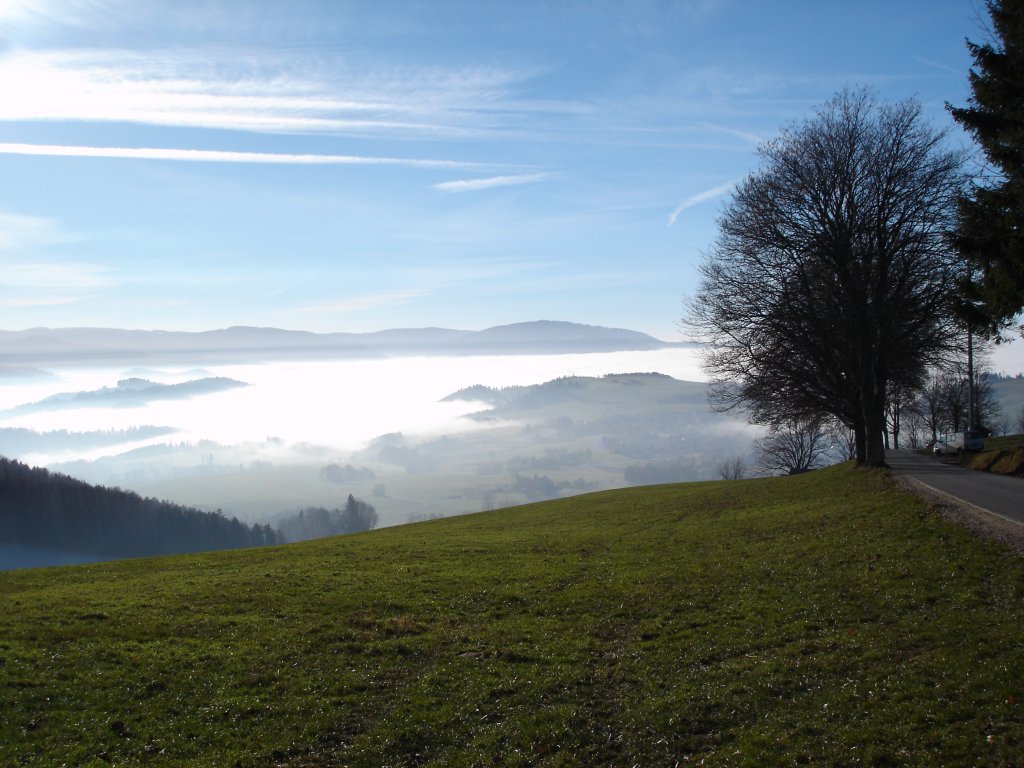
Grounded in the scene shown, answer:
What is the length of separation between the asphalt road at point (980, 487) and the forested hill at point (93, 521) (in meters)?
101

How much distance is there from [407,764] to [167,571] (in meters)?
17.6

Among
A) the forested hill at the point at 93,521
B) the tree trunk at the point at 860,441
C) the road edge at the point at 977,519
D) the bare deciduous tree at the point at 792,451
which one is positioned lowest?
the forested hill at the point at 93,521

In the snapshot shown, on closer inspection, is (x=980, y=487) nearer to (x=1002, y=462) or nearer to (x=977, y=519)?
(x=977, y=519)

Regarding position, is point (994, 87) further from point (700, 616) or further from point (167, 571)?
point (167, 571)

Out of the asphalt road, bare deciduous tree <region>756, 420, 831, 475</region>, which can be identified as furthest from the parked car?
bare deciduous tree <region>756, 420, 831, 475</region>

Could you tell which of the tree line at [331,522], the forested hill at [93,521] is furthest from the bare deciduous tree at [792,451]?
the forested hill at [93,521]

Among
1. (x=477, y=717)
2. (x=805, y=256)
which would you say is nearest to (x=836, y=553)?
(x=477, y=717)

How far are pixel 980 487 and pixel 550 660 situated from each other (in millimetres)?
21898

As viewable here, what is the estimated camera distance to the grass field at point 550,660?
30.9ft

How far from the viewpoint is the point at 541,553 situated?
24.6 meters

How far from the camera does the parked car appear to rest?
4975cm

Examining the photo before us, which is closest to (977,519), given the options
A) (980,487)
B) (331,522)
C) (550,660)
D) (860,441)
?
(980,487)

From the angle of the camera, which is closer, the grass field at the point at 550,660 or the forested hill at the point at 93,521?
the grass field at the point at 550,660

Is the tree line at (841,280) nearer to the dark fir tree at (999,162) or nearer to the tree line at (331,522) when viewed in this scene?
the dark fir tree at (999,162)
